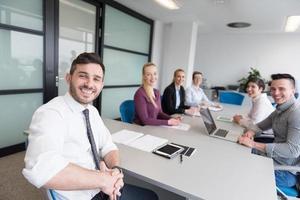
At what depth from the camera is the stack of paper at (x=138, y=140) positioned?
1488 mm

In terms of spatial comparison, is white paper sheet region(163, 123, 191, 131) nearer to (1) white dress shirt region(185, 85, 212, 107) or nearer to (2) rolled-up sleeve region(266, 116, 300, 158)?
(2) rolled-up sleeve region(266, 116, 300, 158)

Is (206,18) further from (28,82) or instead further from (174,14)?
(28,82)

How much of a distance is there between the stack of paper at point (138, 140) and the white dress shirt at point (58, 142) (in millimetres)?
277

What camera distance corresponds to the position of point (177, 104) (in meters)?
3.09

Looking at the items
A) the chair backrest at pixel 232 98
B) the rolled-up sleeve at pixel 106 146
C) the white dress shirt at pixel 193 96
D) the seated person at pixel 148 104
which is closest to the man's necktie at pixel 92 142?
the rolled-up sleeve at pixel 106 146

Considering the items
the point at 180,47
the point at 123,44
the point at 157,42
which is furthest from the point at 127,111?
the point at 157,42

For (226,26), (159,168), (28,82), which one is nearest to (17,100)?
(28,82)

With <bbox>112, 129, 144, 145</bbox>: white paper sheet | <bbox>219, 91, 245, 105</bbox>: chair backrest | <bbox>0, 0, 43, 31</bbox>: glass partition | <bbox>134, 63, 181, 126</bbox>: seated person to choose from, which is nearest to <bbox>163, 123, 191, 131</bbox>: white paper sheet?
<bbox>134, 63, 181, 126</bbox>: seated person

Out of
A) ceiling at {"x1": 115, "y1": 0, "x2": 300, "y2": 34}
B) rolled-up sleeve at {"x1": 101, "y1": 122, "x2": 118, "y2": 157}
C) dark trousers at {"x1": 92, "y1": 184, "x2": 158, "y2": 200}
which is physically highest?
ceiling at {"x1": 115, "y1": 0, "x2": 300, "y2": 34}

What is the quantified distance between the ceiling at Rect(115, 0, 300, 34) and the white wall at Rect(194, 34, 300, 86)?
1.78ft

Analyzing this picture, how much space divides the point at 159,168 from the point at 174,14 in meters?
4.27

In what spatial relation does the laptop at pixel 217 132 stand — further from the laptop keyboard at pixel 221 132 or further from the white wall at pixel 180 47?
the white wall at pixel 180 47

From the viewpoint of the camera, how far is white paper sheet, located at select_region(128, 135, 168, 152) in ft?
4.82

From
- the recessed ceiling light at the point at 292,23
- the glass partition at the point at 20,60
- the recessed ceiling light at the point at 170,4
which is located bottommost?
the glass partition at the point at 20,60
